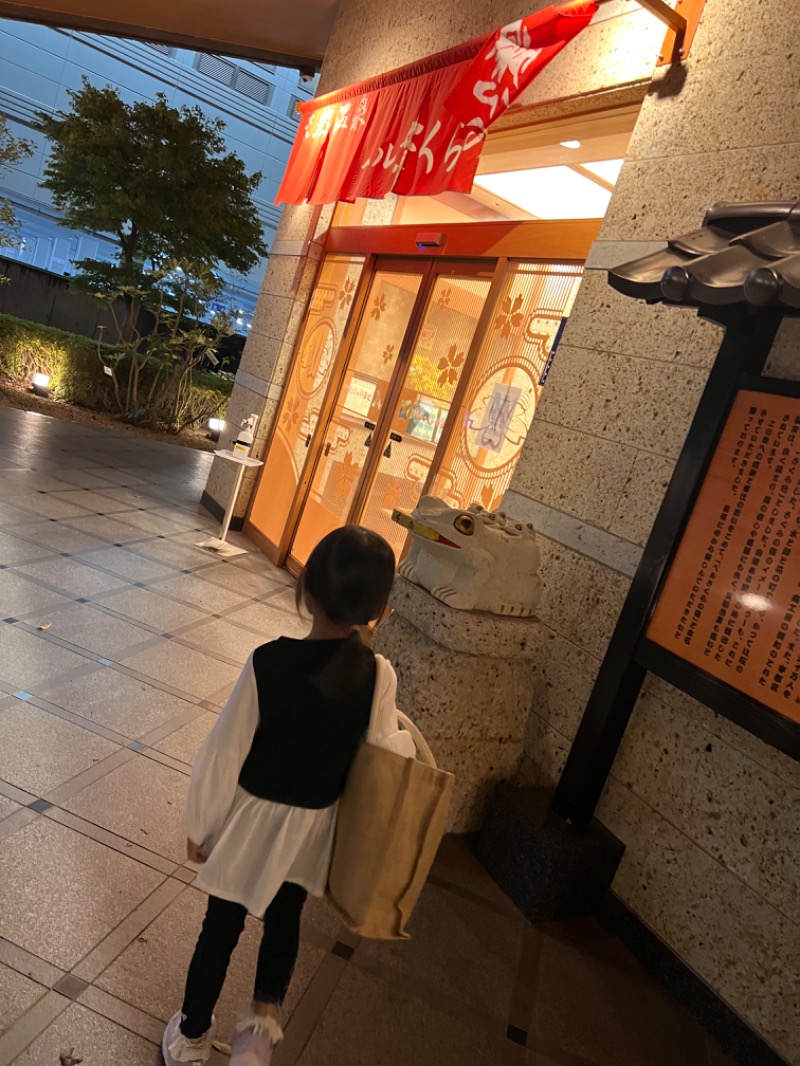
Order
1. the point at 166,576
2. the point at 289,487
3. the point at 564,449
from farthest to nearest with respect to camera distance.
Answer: the point at 289,487 < the point at 166,576 < the point at 564,449

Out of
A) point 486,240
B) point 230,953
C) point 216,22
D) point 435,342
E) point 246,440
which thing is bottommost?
point 230,953

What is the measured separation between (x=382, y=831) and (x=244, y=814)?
33 centimetres

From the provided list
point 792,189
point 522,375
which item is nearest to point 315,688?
point 792,189

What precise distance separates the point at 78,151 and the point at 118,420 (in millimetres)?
4152

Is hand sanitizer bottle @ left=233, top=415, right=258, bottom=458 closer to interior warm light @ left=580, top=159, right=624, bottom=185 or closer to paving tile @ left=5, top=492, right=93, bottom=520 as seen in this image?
paving tile @ left=5, top=492, right=93, bottom=520

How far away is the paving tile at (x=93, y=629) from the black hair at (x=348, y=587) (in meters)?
2.74

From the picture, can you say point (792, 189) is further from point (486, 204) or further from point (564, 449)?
point (486, 204)

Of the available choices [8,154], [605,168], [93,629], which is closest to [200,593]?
[93,629]

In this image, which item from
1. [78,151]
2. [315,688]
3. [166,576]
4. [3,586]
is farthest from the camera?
[78,151]

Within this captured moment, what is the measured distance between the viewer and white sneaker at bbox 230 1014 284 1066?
190 cm

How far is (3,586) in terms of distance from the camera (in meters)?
4.55

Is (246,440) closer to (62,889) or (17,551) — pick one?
(17,551)

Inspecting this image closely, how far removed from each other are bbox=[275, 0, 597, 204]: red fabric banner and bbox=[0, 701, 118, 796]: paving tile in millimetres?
3671

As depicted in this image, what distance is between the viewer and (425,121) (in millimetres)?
5020
